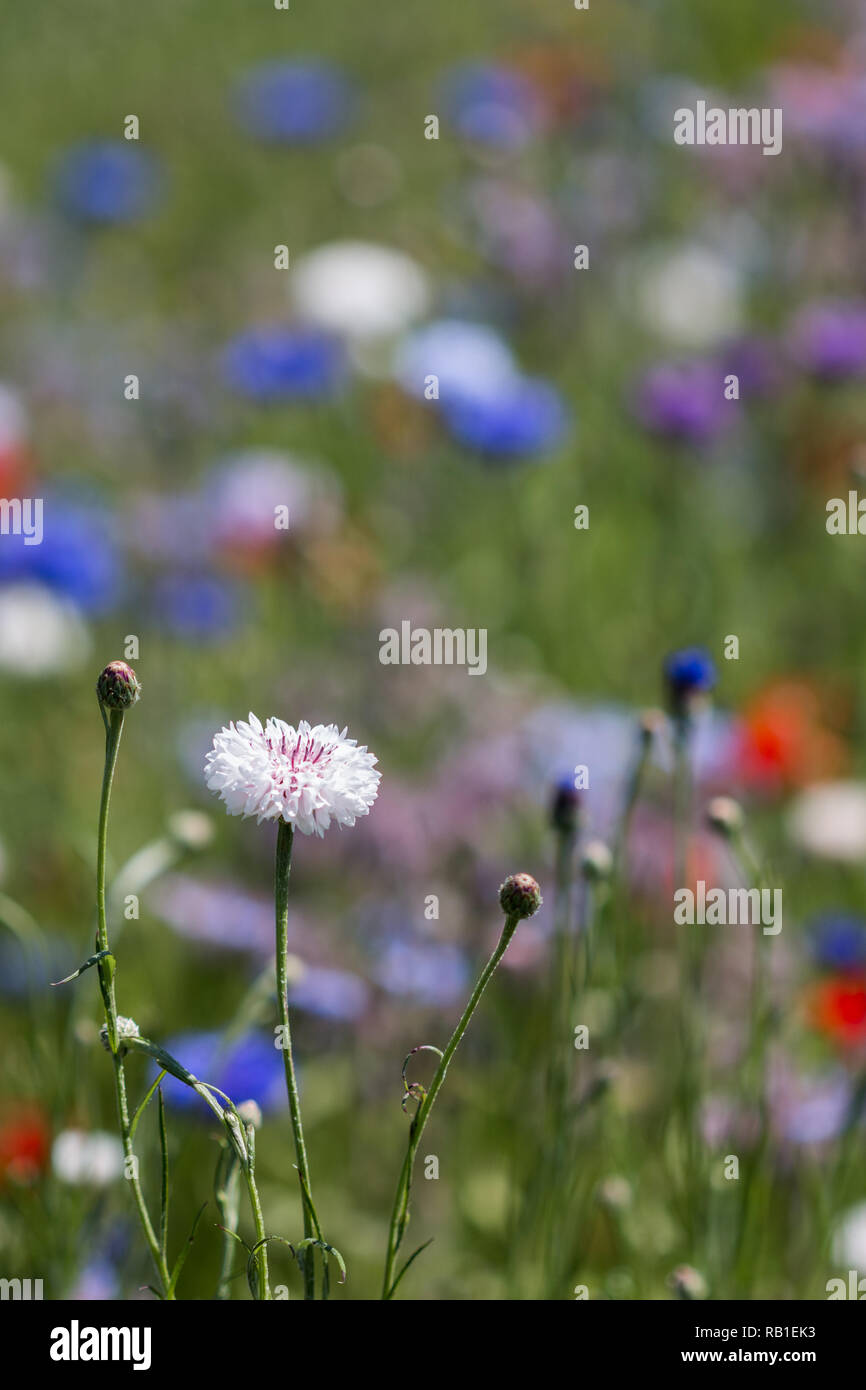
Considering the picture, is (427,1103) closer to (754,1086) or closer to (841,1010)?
(754,1086)

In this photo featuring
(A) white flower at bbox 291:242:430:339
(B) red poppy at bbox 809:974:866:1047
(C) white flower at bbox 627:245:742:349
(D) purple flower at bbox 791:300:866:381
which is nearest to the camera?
(B) red poppy at bbox 809:974:866:1047

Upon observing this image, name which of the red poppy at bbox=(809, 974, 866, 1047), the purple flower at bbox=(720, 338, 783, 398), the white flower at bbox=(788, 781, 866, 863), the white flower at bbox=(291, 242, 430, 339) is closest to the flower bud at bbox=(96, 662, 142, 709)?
the red poppy at bbox=(809, 974, 866, 1047)

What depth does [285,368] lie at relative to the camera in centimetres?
214

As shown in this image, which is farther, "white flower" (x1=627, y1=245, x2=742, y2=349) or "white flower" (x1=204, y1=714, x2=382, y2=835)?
"white flower" (x1=627, y1=245, x2=742, y2=349)

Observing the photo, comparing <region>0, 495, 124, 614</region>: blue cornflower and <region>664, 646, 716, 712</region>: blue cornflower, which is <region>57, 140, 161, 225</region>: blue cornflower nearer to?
<region>0, 495, 124, 614</region>: blue cornflower

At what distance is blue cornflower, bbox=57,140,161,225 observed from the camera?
3.08m

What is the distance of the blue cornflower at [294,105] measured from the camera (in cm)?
329

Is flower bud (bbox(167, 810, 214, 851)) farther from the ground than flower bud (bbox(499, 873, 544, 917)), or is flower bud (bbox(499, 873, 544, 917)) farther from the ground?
flower bud (bbox(167, 810, 214, 851))

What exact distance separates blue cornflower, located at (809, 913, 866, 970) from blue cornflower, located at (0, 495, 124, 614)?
3.06 ft

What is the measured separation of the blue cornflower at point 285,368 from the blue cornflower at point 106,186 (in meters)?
1.00

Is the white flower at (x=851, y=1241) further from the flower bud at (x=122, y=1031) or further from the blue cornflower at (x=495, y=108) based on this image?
the blue cornflower at (x=495, y=108)

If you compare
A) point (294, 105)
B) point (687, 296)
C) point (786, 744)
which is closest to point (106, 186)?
point (294, 105)

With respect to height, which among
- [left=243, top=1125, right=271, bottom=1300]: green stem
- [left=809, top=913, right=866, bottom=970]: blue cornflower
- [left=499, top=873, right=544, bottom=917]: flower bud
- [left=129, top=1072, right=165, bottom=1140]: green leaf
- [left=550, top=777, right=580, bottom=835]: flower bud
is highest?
[left=809, top=913, right=866, bottom=970]: blue cornflower
